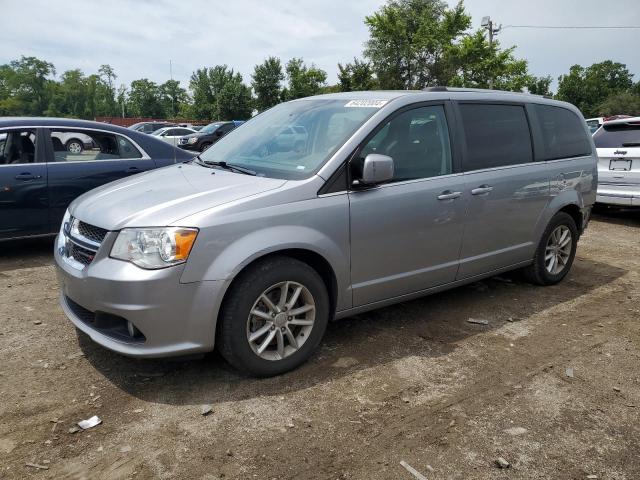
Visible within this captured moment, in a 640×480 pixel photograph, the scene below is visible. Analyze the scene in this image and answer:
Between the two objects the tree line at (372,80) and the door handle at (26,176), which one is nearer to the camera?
the door handle at (26,176)

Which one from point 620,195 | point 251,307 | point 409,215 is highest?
point 409,215

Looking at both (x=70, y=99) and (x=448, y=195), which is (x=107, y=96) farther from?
(x=448, y=195)

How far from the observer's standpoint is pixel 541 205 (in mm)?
4770

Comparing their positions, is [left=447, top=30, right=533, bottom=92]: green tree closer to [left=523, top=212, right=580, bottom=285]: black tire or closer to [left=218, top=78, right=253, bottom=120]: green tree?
[left=218, top=78, right=253, bottom=120]: green tree

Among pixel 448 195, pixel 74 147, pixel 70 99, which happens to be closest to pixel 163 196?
pixel 448 195

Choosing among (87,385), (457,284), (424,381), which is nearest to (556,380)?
(424,381)

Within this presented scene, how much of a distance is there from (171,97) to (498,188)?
344 ft

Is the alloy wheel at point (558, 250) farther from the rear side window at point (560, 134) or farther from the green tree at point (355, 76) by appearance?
the green tree at point (355, 76)

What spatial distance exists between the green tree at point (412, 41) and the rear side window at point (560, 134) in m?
44.8

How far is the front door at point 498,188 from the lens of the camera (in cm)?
417

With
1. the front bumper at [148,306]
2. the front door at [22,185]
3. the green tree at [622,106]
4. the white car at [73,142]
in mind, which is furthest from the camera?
the green tree at [622,106]

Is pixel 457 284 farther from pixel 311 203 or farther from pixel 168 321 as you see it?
pixel 168 321

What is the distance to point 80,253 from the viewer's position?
3.20 meters

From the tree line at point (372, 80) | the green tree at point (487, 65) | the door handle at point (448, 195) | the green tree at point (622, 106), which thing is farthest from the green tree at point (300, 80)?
the door handle at point (448, 195)
